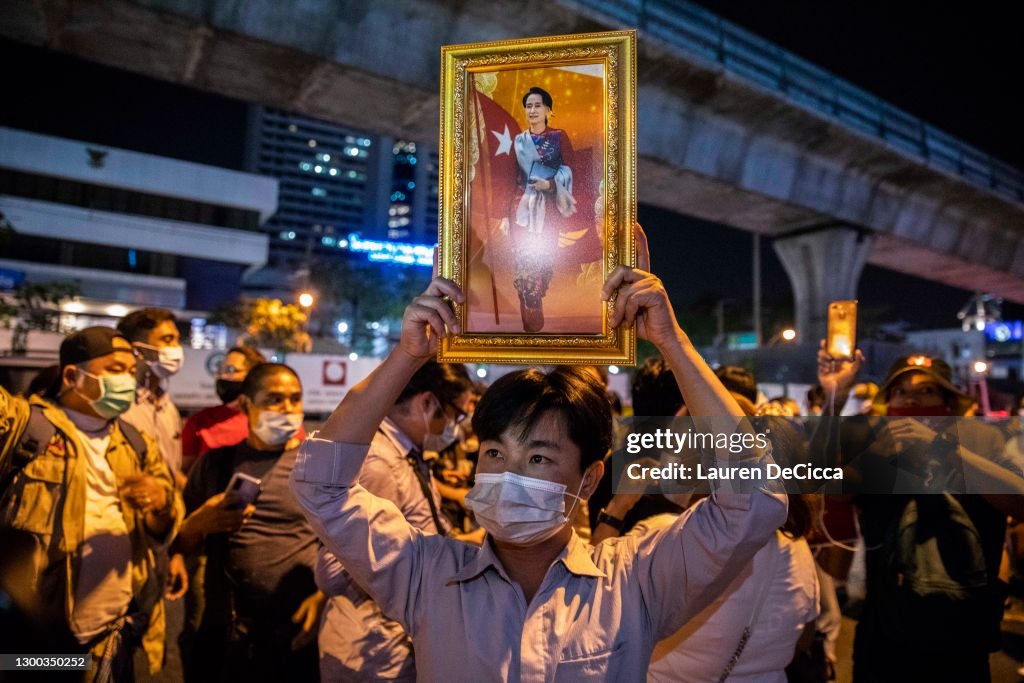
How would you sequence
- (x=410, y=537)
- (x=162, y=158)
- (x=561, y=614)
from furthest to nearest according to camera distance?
1. (x=162, y=158)
2. (x=410, y=537)
3. (x=561, y=614)

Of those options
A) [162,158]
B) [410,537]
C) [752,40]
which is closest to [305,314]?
[752,40]

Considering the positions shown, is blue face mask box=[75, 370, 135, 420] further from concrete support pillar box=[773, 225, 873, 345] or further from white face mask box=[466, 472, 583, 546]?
concrete support pillar box=[773, 225, 873, 345]

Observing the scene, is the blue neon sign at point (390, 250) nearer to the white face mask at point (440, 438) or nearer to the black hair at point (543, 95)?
the white face mask at point (440, 438)

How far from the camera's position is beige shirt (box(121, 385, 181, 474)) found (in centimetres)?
425

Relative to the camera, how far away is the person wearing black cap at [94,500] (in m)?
2.41

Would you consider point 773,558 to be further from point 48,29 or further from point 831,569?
point 48,29

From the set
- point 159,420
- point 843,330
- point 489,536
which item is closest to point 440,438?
point 489,536

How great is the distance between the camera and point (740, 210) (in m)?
14.4

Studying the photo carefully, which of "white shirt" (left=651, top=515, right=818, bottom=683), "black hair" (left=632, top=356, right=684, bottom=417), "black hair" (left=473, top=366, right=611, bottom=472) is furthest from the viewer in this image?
"black hair" (left=632, top=356, right=684, bottom=417)

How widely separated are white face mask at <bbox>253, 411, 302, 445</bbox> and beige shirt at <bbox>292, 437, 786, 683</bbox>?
170cm

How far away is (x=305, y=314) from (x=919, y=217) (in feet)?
63.9

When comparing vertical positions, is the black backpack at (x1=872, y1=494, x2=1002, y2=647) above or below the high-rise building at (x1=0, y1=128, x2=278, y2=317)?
below

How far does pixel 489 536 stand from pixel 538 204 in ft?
3.16

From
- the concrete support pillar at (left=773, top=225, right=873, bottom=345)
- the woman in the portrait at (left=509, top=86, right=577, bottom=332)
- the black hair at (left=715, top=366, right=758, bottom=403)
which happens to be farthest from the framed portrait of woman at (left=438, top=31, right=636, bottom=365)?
the concrete support pillar at (left=773, top=225, right=873, bottom=345)
